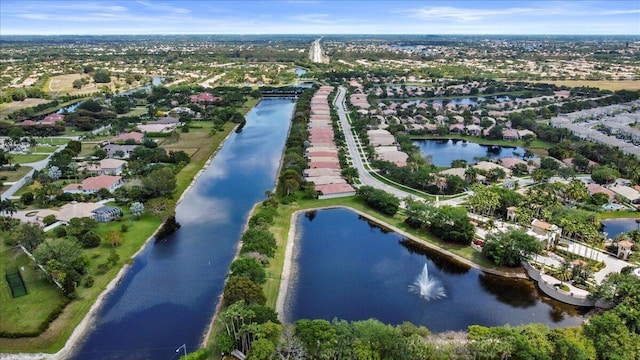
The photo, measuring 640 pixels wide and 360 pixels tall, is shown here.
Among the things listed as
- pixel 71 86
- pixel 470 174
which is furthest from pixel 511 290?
pixel 71 86

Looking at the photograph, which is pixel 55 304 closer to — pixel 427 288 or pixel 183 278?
pixel 183 278

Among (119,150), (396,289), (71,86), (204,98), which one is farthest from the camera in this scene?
(71,86)

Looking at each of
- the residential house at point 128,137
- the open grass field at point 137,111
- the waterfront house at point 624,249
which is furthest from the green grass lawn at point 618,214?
the open grass field at point 137,111

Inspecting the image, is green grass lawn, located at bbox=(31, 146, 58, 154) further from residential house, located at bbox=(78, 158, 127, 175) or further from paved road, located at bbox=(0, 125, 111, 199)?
residential house, located at bbox=(78, 158, 127, 175)

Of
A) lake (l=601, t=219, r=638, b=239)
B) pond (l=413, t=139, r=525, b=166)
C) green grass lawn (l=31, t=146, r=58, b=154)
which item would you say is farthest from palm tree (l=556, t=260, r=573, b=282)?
green grass lawn (l=31, t=146, r=58, b=154)

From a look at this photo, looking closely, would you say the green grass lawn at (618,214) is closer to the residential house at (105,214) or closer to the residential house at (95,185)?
the residential house at (105,214)

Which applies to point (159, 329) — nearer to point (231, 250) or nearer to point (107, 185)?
point (231, 250)

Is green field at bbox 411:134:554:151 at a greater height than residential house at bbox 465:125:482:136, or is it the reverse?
residential house at bbox 465:125:482:136
